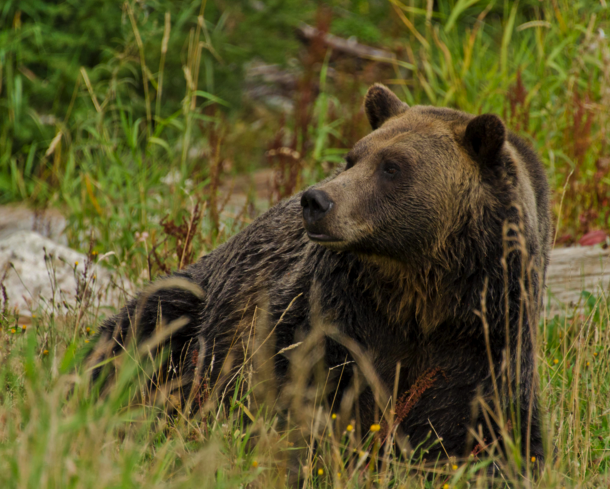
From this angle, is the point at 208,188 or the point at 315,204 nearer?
the point at 315,204

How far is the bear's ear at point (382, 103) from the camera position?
366 centimetres

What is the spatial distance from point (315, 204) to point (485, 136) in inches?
32.8

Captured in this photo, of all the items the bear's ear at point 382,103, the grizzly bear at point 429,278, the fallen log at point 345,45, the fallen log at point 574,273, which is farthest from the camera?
the fallen log at point 345,45

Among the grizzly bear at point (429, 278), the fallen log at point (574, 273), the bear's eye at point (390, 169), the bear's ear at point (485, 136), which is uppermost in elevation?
the bear's ear at point (485, 136)

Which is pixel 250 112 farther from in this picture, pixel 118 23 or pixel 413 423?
pixel 413 423

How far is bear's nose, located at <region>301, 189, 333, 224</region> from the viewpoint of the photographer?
9.72ft

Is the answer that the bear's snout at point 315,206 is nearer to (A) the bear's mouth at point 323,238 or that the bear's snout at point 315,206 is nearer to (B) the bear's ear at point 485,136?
(A) the bear's mouth at point 323,238

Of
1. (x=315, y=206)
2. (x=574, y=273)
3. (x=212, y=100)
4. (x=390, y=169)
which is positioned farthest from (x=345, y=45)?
(x=315, y=206)

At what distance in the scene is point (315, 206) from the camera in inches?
118

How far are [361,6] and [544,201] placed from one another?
10607 mm

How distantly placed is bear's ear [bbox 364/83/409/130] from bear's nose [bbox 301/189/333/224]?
2.96 ft

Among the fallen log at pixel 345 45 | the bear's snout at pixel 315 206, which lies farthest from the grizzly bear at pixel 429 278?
the fallen log at pixel 345 45

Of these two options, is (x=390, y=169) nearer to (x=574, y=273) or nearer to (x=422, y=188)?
(x=422, y=188)

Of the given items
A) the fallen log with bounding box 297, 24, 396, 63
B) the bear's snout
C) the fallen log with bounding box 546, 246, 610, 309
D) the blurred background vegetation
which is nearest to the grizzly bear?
the bear's snout
